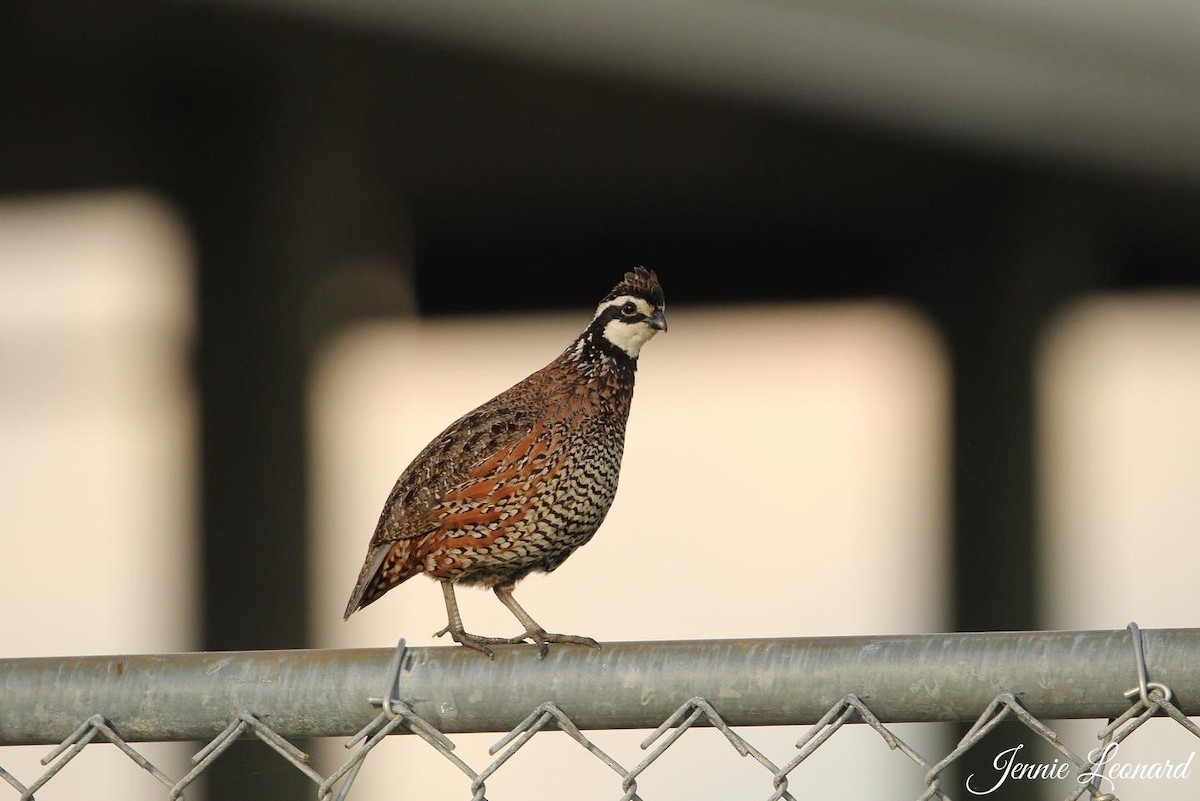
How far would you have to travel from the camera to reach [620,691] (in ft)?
4.83

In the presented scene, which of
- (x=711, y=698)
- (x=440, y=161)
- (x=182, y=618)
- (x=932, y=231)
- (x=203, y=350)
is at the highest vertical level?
(x=440, y=161)

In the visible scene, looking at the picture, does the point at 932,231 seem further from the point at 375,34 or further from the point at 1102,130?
the point at 375,34

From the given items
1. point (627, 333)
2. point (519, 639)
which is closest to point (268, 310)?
point (627, 333)

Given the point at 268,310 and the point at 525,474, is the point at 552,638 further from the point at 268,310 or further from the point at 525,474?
the point at 268,310

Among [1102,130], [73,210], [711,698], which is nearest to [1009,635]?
[711,698]

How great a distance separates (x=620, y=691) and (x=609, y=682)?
14mm

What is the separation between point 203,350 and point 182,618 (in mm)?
751

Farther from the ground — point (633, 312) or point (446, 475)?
point (633, 312)

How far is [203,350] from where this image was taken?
4.23 meters

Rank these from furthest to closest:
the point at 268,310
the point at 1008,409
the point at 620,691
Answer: the point at 268,310, the point at 1008,409, the point at 620,691

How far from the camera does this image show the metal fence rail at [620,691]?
1429 millimetres

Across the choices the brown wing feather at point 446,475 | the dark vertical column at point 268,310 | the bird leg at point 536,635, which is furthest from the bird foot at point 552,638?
the dark vertical column at point 268,310

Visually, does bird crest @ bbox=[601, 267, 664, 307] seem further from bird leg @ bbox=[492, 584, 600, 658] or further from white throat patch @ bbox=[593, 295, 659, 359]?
bird leg @ bbox=[492, 584, 600, 658]

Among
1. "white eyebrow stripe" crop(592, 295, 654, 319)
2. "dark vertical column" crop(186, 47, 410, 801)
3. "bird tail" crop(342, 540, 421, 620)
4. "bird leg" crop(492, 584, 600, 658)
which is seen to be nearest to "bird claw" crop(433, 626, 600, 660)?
"bird leg" crop(492, 584, 600, 658)
